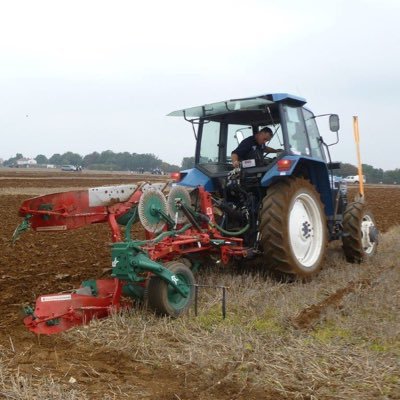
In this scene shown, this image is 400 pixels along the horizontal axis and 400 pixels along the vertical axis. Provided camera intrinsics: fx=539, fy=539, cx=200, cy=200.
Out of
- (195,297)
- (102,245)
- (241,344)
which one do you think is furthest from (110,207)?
(102,245)

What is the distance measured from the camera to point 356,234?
6.80m

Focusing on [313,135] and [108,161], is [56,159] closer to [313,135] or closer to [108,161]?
[108,161]

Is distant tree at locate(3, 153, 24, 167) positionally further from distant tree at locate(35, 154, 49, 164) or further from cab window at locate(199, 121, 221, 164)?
cab window at locate(199, 121, 221, 164)

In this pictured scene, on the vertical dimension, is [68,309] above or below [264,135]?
below

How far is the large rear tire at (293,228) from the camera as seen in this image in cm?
528

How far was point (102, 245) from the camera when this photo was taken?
8977mm

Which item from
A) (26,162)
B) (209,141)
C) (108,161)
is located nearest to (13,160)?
(26,162)

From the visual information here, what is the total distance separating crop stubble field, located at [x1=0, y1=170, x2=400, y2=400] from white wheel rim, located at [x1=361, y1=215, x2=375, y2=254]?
1.43 meters

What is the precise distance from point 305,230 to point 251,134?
156 centimetres

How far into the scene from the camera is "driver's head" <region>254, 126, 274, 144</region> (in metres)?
6.14

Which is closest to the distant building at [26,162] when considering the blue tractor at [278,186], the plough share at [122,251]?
the blue tractor at [278,186]

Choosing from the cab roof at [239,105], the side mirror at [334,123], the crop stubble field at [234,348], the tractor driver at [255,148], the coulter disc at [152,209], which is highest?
the cab roof at [239,105]

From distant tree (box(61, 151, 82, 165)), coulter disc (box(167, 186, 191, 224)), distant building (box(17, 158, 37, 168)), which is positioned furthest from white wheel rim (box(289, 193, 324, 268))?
distant tree (box(61, 151, 82, 165))

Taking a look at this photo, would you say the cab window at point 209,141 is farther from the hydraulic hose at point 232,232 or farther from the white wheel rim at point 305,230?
the white wheel rim at point 305,230
